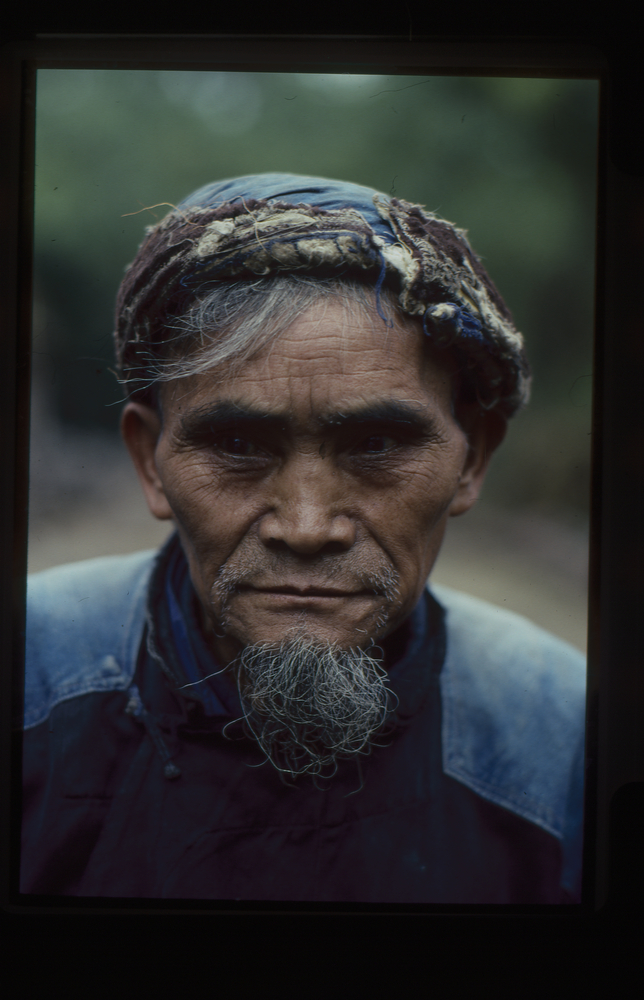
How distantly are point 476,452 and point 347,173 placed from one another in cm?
78

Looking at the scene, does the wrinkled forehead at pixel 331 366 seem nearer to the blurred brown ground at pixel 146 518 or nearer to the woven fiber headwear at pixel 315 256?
the woven fiber headwear at pixel 315 256

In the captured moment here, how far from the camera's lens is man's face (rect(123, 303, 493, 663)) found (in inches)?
58.3

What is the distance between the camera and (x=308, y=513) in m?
1.49

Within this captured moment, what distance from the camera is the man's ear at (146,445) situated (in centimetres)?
167

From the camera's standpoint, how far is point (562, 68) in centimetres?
164

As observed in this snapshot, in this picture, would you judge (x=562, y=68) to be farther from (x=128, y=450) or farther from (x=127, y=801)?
(x=127, y=801)

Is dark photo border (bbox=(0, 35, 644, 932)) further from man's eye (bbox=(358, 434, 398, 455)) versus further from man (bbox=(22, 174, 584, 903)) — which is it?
man's eye (bbox=(358, 434, 398, 455))

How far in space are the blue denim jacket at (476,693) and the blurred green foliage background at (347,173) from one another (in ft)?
1.45

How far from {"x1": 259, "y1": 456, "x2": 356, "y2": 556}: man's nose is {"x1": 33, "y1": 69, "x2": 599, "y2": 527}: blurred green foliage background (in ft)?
1.66

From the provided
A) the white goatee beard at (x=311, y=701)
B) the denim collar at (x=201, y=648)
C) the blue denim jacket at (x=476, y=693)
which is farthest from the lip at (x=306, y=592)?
the blue denim jacket at (x=476, y=693)

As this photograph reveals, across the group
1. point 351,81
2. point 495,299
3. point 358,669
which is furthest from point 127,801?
point 351,81

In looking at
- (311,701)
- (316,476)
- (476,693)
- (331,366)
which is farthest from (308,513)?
(476,693)

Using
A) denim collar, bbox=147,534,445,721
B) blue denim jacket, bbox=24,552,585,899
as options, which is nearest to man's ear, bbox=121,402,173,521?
denim collar, bbox=147,534,445,721

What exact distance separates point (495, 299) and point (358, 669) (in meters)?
0.98
